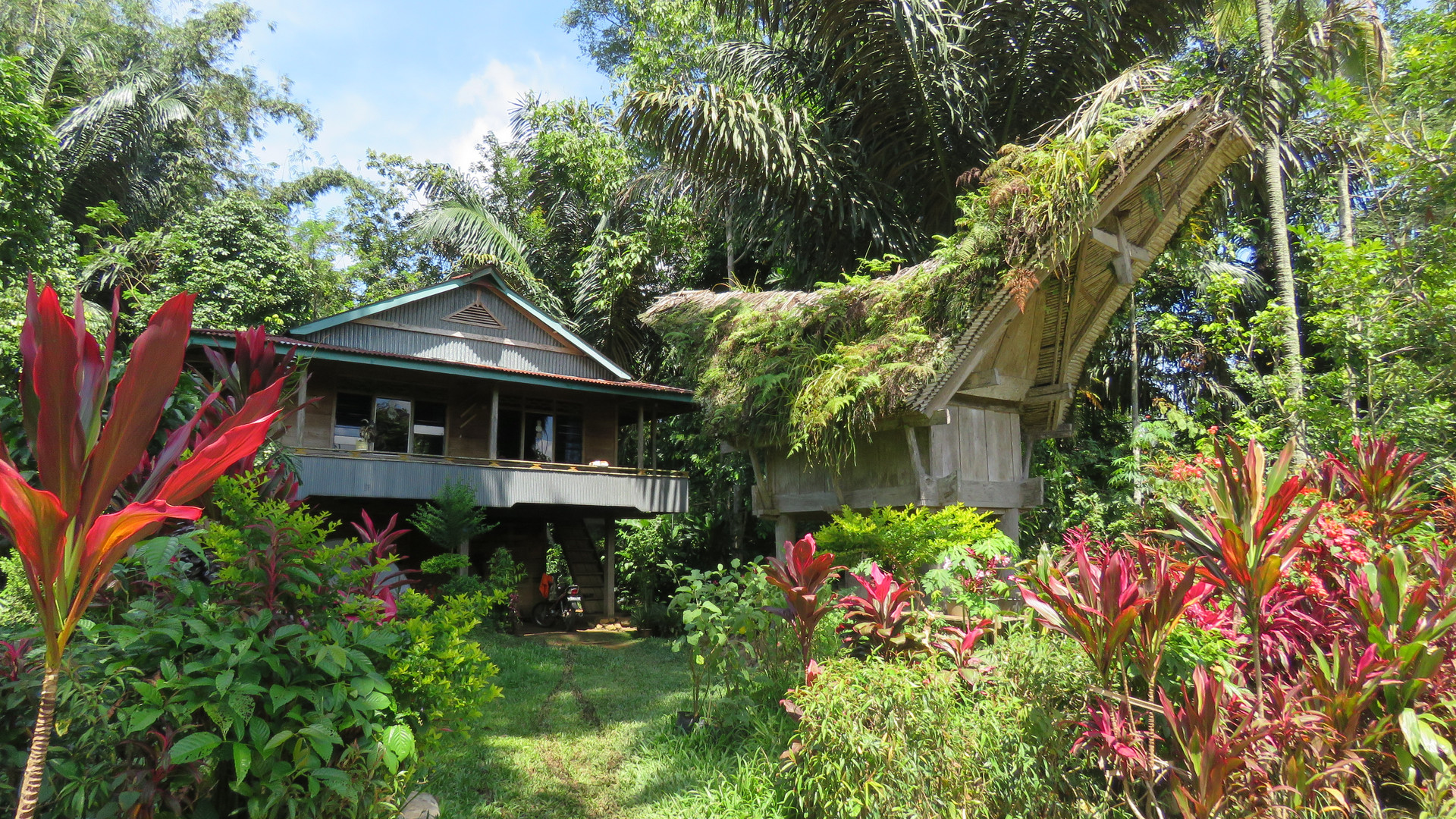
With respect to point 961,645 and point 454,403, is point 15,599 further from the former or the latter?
point 454,403

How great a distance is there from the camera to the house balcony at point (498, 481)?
1277cm

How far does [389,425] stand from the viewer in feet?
51.0

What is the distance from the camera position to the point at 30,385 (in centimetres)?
190

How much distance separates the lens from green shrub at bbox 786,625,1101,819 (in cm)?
383

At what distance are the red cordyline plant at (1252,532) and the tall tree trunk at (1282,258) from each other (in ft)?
29.1

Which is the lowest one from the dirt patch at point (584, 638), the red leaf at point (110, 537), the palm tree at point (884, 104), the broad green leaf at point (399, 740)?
the dirt patch at point (584, 638)

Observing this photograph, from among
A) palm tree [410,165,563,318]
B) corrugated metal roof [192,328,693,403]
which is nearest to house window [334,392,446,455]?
corrugated metal roof [192,328,693,403]

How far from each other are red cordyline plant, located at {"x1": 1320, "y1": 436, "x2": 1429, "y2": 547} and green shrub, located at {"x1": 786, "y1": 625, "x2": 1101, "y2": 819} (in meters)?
2.53

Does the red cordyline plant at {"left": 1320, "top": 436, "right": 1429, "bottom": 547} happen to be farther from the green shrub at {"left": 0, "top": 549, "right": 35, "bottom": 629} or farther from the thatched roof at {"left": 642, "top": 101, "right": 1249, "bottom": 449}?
the green shrub at {"left": 0, "top": 549, "right": 35, "bottom": 629}

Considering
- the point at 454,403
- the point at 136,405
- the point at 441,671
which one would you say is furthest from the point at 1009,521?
the point at 454,403

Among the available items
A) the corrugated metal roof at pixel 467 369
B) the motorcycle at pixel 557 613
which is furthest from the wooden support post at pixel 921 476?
the motorcycle at pixel 557 613

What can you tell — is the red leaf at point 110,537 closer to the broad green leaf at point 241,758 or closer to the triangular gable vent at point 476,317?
the broad green leaf at point 241,758

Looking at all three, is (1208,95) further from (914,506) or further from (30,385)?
(30,385)

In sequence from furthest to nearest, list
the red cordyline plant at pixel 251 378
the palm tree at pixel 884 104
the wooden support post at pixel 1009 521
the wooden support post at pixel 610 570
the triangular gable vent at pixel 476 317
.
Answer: the triangular gable vent at pixel 476 317
the wooden support post at pixel 610 570
the palm tree at pixel 884 104
the wooden support post at pixel 1009 521
the red cordyline plant at pixel 251 378
